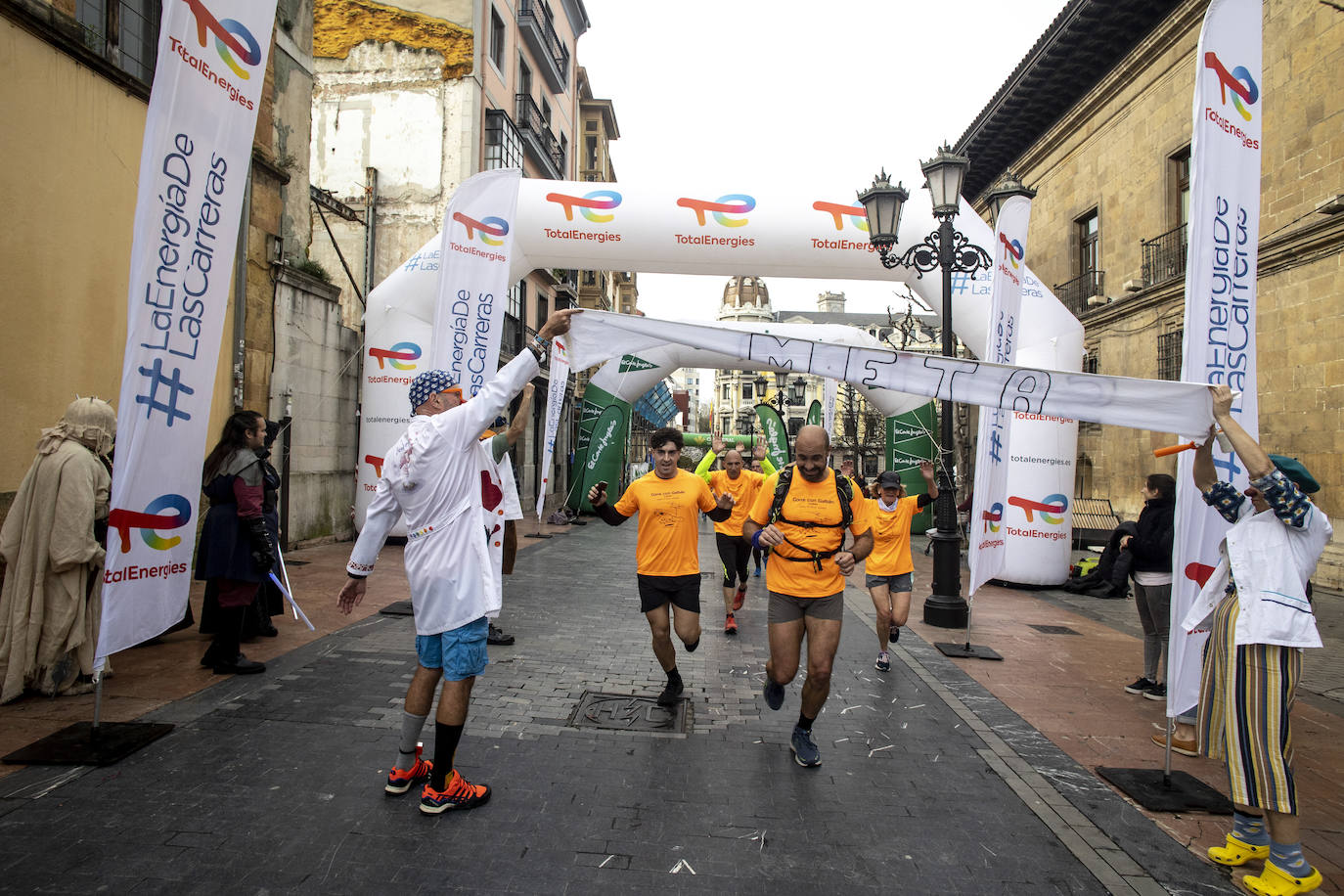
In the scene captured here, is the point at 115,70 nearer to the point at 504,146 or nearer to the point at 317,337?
the point at 317,337

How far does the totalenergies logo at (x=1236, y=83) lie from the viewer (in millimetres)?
4570

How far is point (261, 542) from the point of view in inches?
217

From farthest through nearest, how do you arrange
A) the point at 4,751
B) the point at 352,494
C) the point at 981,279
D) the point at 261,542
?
Result: the point at 352,494
the point at 981,279
the point at 261,542
the point at 4,751

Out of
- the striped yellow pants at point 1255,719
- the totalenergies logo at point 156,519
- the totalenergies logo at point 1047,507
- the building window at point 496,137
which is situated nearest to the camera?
the striped yellow pants at point 1255,719

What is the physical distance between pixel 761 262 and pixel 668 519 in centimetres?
574

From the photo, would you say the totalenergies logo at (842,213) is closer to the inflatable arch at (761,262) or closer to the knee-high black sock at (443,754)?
the inflatable arch at (761,262)

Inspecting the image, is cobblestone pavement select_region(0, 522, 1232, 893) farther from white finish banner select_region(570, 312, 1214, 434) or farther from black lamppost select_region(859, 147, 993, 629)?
black lamppost select_region(859, 147, 993, 629)

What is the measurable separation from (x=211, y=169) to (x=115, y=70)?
4891mm

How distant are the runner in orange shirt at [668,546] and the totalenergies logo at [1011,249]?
14.5 feet

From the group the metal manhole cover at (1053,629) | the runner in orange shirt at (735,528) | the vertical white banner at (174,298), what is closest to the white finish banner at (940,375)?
the vertical white banner at (174,298)

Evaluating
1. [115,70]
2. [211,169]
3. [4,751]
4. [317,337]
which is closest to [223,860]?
[4,751]

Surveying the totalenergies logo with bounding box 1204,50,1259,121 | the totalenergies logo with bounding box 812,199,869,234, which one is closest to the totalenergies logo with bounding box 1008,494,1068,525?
the totalenergies logo with bounding box 812,199,869,234

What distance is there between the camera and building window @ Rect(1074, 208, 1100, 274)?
62.2 ft

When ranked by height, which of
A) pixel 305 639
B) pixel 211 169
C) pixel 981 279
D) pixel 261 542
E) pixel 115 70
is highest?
pixel 115 70
